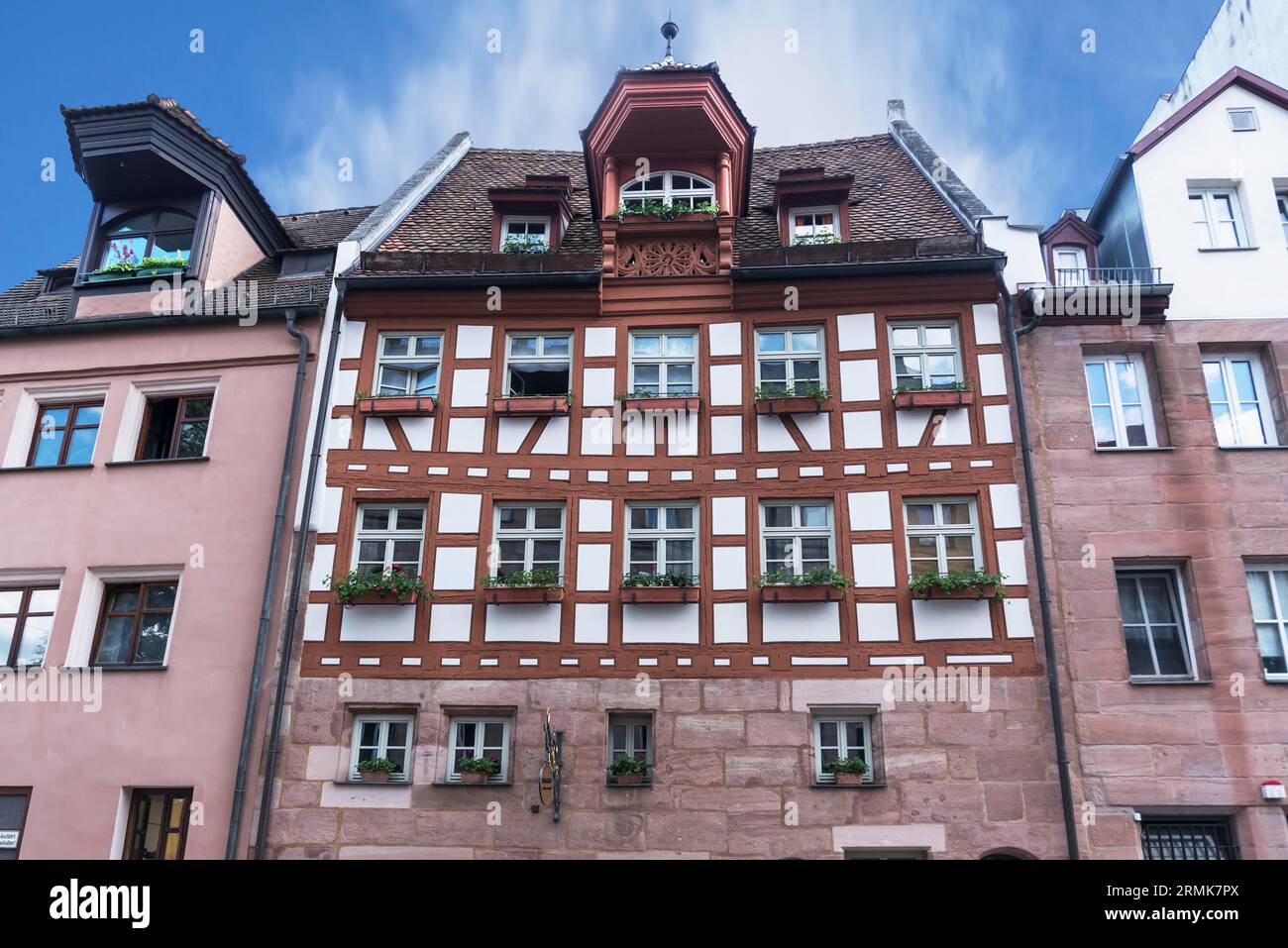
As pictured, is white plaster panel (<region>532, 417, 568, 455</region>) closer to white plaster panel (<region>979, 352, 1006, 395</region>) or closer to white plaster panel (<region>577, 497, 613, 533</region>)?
white plaster panel (<region>577, 497, 613, 533</region>)

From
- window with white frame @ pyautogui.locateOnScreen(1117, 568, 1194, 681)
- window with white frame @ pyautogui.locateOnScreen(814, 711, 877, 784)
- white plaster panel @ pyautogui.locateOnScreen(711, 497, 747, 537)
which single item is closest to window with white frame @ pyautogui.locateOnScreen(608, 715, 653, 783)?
window with white frame @ pyautogui.locateOnScreen(814, 711, 877, 784)

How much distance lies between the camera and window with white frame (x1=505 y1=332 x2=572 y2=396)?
1577 cm

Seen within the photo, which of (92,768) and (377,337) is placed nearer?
(92,768)

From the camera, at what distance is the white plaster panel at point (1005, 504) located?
14.1m

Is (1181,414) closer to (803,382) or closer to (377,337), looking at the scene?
(803,382)

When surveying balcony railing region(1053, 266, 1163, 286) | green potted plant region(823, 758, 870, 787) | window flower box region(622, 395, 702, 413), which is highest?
balcony railing region(1053, 266, 1163, 286)

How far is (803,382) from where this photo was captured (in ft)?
50.3

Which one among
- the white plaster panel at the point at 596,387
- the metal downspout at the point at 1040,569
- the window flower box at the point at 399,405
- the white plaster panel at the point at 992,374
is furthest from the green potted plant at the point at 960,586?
the window flower box at the point at 399,405

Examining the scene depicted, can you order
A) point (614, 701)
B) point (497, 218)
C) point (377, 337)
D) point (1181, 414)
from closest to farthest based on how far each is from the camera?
point (614, 701) < point (1181, 414) < point (377, 337) < point (497, 218)

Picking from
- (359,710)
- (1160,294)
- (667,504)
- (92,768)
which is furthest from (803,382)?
(92,768)

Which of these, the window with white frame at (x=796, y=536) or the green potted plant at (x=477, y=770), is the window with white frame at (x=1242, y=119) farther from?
the green potted plant at (x=477, y=770)

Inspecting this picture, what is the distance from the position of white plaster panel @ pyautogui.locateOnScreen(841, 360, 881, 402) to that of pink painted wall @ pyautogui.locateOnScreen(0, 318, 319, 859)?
755 cm

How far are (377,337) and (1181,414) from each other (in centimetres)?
1097

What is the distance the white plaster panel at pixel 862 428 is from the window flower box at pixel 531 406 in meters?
3.75
